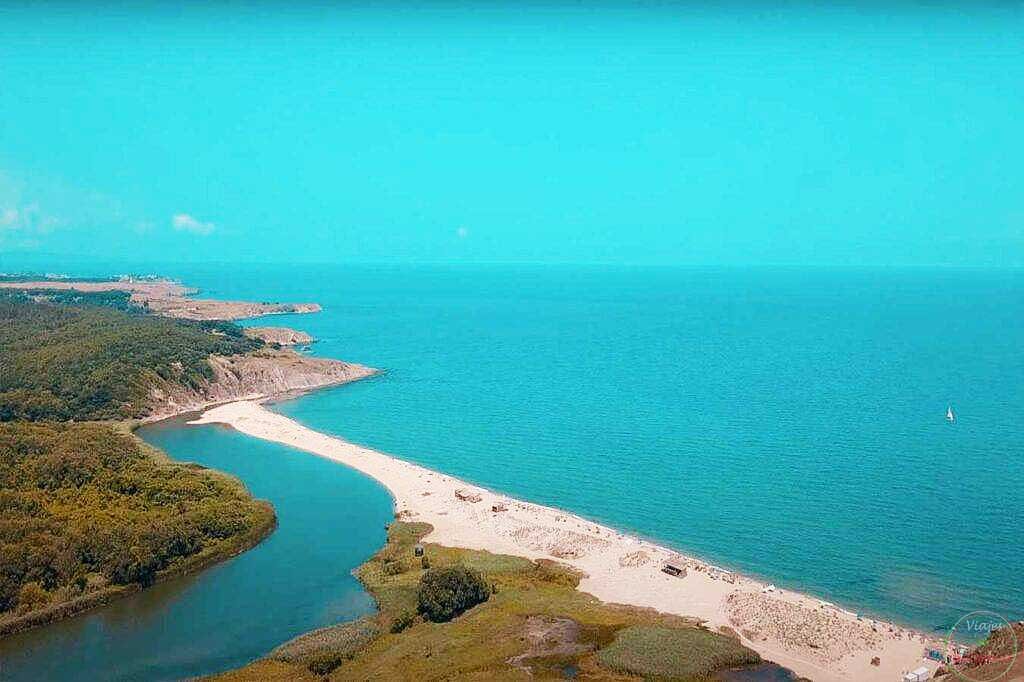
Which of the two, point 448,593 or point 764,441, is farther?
point 764,441

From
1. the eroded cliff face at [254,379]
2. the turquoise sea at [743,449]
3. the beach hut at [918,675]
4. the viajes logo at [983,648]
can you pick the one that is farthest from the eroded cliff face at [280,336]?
the beach hut at [918,675]

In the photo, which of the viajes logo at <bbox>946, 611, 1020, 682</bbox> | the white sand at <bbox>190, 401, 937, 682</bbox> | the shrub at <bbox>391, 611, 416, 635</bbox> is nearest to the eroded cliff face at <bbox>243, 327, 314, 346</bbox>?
the white sand at <bbox>190, 401, 937, 682</bbox>

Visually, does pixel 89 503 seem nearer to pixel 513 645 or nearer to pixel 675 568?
Result: pixel 513 645

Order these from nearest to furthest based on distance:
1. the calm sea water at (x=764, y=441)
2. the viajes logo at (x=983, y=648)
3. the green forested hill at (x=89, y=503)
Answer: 1. the viajes logo at (x=983, y=648)
2. the green forested hill at (x=89, y=503)
3. the calm sea water at (x=764, y=441)

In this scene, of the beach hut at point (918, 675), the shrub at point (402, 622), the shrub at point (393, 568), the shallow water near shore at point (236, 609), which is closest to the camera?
the beach hut at point (918, 675)

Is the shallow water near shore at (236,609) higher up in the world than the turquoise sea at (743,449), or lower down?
lower down

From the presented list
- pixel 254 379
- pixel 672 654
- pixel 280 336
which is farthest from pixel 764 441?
pixel 280 336

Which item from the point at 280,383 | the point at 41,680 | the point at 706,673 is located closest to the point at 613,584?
the point at 706,673

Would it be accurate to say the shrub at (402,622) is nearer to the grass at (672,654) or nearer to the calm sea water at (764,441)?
the grass at (672,654)
